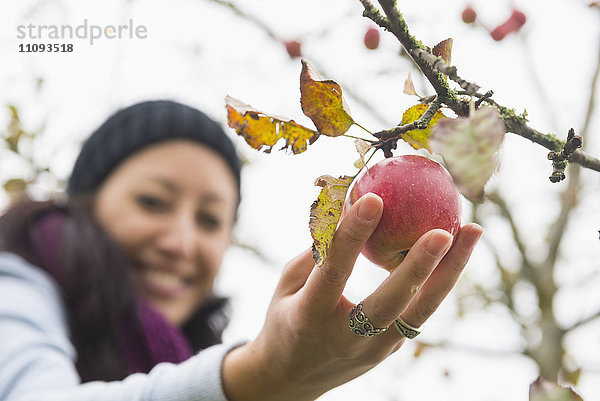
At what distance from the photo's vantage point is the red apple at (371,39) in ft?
5.70

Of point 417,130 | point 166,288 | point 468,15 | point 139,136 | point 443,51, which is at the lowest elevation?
point 166,288

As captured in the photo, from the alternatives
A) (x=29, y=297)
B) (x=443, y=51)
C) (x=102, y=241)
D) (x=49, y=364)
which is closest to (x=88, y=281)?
(x=102, y=241)

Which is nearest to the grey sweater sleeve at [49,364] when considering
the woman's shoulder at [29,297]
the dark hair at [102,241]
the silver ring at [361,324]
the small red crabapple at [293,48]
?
Result: the woman's shoulder at [29,297]

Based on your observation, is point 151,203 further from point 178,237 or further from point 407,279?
point 407,279

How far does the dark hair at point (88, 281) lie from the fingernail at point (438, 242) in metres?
1.30

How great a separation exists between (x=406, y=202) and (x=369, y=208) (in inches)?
3.5

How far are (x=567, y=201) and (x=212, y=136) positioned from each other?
5.65 ft

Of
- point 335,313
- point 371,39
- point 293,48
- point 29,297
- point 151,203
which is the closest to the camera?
point 335,313

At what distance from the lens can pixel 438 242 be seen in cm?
65

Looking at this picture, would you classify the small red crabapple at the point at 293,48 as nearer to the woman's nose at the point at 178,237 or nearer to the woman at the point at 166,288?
the woman at the point at 166,288

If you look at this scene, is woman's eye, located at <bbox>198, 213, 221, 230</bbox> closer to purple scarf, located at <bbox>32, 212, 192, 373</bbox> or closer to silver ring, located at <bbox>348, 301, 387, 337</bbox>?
purple scarf, located at <bbox>32, 212, 192, 373</bbox>

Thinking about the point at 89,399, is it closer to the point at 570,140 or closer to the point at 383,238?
the point at 383,238

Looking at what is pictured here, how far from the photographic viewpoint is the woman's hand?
27.0 inches

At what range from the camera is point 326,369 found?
861 millimetres
